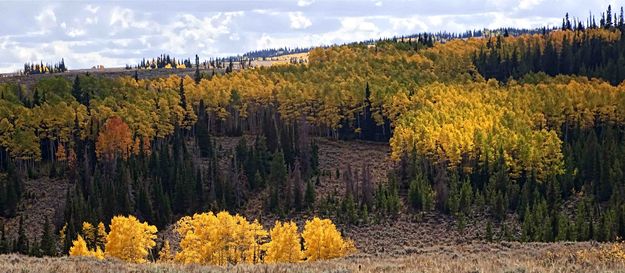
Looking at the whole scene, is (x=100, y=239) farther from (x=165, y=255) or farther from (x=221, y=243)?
(x=221, y=243)

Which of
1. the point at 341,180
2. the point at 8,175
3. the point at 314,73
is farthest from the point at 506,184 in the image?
the point at 314,73

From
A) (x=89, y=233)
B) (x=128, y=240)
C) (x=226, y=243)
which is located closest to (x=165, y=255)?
(x=128, y=240)

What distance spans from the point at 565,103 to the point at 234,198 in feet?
206

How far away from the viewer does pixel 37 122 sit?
12638 cm

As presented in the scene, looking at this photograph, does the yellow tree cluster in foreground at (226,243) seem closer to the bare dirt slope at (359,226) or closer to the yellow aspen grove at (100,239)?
the bare dirt slope at (359,226)

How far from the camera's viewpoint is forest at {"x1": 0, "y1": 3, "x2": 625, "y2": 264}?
97.0 meters

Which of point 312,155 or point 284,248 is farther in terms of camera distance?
point 312,155

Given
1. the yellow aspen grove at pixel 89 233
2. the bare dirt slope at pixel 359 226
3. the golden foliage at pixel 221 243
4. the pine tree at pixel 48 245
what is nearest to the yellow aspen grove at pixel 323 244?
the bare dirt slope at pixel 359 226

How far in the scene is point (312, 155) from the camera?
12988 cm

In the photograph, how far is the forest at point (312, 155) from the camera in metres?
97.0

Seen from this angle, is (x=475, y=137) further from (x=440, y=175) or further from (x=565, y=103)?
(x=565, y=103)

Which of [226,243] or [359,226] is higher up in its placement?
[226,243]

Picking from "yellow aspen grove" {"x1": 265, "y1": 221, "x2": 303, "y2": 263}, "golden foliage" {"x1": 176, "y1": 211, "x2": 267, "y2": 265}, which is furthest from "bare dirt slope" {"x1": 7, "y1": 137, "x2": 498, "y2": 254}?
"golden foliage" {"x1": 176, "y1": 211, "x2": 267, "y2": 265}

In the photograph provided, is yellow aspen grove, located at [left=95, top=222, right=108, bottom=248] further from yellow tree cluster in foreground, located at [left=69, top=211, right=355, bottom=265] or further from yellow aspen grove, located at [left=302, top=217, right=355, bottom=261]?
yellow aspen grove, located at [left=302, top=217, right=355, bottom=261]
